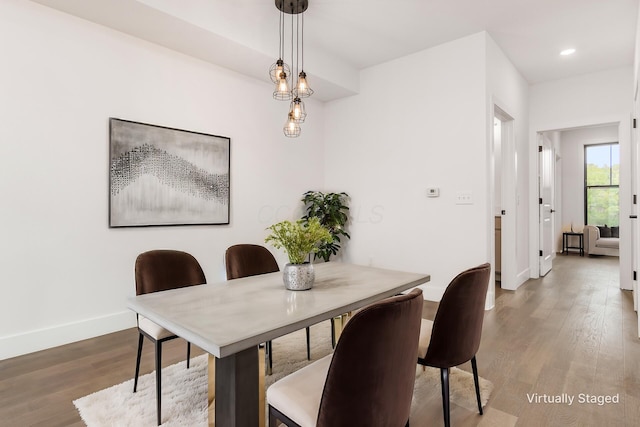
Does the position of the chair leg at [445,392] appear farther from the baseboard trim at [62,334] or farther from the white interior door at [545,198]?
the white interior door at [545,198]

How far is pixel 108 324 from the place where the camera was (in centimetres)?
300

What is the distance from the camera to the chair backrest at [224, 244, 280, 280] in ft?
8.02

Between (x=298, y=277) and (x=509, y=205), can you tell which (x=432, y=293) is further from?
(x=298, y=277)

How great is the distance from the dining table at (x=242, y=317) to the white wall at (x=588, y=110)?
412 centimetres

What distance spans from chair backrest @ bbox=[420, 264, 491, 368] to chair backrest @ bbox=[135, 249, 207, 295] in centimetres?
150

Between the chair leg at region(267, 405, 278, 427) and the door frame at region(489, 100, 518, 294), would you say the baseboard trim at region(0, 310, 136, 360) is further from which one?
the door frame at region(489, 100, 518, 294)

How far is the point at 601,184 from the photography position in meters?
7.83

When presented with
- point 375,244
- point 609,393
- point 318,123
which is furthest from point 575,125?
point 609,393

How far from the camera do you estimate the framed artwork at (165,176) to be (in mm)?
3027

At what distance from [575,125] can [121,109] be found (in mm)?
5577

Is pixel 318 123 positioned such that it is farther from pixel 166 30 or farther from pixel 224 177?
pixel 166 30

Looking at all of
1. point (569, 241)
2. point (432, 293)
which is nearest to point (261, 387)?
point (432, 293)

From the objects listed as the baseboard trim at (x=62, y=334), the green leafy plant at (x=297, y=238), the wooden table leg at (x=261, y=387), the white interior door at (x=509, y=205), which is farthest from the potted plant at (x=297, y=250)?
the white interior door at (x=509, y=205)

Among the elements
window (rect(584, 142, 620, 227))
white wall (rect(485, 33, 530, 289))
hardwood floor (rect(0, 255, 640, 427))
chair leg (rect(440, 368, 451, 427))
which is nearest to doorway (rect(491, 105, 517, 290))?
white wall (rect(485, 33, 530, 289))
